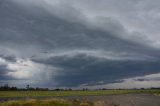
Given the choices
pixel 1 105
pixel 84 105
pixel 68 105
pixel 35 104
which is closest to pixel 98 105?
pixel 84 105

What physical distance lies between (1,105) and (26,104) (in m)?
3.82

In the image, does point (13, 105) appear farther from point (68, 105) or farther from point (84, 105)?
point (84, 105)

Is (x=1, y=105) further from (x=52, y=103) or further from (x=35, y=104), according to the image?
(x=52, y=103)

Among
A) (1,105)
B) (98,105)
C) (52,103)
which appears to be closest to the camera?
(1,105)

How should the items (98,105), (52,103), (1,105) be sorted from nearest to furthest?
(1,105)
(52,103)
(98,105)

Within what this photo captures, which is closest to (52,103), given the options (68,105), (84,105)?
(68,105)

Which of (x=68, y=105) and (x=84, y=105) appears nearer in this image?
(x=68, y=105)

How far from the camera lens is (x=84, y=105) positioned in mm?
58469

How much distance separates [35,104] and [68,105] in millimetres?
6208

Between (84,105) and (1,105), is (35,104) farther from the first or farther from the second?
(84,105)

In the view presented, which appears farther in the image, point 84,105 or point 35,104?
point 84,105

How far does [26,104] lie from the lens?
51.1m

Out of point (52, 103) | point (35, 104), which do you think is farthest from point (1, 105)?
point (52, 103)

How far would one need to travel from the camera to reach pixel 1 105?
1978 inches
